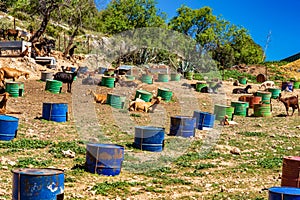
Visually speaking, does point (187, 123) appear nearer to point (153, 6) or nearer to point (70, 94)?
point (70, 94)

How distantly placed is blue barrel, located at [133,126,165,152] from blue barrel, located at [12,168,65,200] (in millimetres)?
5129

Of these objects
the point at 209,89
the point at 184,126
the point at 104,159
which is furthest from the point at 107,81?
the point at 104,159

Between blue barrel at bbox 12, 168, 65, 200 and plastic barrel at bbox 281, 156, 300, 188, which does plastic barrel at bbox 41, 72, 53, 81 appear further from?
blue barrel at bbox 12, 168, 65, 200

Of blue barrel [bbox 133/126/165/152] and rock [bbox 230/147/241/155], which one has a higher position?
blue barrel [bbox 133/126/165/152]

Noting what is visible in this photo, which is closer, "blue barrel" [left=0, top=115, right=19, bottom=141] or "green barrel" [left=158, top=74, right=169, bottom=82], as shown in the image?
"blue barrel" [left=0, top=115, right=19, bottom=141]

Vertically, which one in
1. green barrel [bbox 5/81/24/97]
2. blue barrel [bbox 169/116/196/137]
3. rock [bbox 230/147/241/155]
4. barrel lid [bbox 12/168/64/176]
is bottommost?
rock [bbox 230/147/241/155]

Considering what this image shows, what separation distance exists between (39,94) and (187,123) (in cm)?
820

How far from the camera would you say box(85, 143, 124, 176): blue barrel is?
358 inches

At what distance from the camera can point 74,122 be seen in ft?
49.6

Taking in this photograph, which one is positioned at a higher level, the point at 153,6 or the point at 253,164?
the point at 153,6

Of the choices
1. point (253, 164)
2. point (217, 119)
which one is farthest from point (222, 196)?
point (217, 119)

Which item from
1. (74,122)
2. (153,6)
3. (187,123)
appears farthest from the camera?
(153,6)

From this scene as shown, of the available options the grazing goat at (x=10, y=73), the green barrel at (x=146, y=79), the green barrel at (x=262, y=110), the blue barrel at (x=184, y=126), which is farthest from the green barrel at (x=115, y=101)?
the green barrel at (x=146, y=79)

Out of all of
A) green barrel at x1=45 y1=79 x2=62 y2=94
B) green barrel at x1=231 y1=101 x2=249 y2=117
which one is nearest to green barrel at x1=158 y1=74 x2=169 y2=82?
green barrel at x1=231 y1=101 x2=249 y2=117
